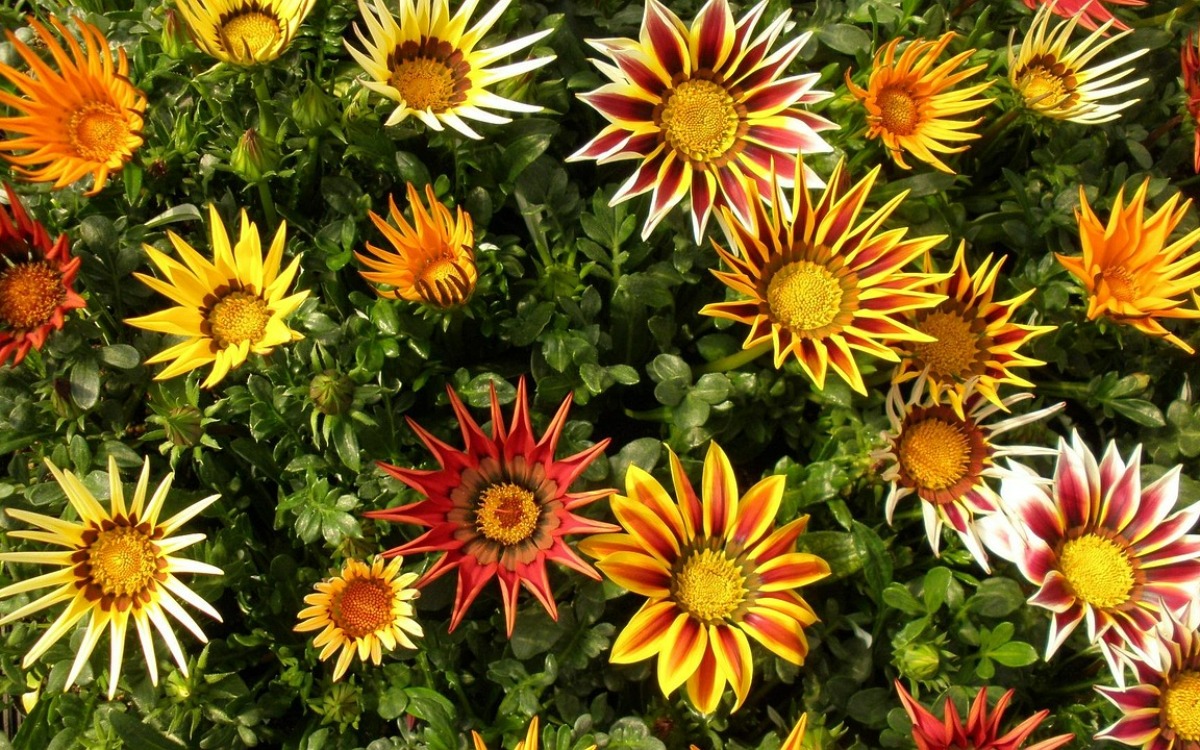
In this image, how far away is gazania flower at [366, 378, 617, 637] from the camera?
153cm

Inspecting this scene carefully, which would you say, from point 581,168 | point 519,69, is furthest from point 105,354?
point 581,168

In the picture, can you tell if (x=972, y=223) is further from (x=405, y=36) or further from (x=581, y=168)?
(x=405, y=36)

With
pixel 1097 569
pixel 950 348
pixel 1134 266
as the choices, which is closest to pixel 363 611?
→ pixel 950 348

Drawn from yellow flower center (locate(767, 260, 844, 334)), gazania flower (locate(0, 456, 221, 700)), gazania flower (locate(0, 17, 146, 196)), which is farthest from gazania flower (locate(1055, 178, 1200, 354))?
gazania flower (locate(0, 17, 146, 196))

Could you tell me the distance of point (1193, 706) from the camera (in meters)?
1.77

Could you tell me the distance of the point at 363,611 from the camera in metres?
1.70

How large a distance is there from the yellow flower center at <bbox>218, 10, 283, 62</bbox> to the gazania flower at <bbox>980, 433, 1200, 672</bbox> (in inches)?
66.7

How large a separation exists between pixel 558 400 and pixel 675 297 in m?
0.42

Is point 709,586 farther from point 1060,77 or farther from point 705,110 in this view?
point 1060,77

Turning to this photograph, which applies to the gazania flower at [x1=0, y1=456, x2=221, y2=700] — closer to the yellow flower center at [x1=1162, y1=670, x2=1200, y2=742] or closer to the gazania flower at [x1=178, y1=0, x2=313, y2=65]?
the gazania flower at [x1=178, y1=0, x2=313, y2=65]

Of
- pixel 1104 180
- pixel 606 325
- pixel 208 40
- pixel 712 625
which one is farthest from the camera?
pixel 1104 180

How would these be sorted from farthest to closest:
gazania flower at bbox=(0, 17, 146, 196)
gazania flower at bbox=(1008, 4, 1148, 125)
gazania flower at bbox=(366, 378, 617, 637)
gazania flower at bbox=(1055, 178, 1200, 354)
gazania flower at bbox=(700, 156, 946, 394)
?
gazania flower at bbox=(1008, 4, 1148, 125) < gazania flower at bbox=(1055, 178, 1200, 354) < gazania flower at bbox=(0, 17, 146, 196) < gazania flower at bbox=(700, 156, 946, 394) < gazania flower at bbox=(366, 378, 617, 637)

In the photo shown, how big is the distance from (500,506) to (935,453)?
89 centimetres

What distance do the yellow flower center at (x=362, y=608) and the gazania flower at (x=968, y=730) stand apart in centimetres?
92
